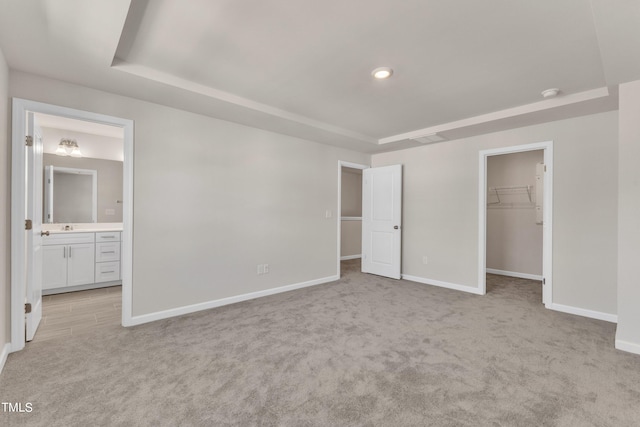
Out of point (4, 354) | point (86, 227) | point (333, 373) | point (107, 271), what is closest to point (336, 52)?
point (333, 373)

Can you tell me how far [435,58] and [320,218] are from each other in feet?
9.54

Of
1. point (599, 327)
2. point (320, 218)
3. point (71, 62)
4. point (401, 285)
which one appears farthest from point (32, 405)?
point (599, 327)

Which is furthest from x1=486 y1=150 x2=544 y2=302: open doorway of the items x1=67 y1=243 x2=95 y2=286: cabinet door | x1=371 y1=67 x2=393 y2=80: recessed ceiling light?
x1=67 y1=243 x2=95 y2=286: cabinet door

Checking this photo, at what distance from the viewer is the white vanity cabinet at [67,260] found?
3.99m

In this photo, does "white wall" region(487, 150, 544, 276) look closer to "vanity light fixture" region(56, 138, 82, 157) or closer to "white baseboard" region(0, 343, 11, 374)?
"white baseboard" region(0, 343, 11, 374)

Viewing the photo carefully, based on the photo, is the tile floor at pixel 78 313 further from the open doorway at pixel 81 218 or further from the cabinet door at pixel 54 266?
the cabinet door at pixel 54 266

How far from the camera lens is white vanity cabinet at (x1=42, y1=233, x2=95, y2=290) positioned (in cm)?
399

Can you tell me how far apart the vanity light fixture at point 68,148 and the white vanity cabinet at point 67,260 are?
1.44 metres

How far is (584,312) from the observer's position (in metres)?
3.33

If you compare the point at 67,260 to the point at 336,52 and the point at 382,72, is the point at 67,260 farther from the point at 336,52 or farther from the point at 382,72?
the point at 382,72

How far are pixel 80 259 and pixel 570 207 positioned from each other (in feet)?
21.9

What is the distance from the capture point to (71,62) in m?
2.26

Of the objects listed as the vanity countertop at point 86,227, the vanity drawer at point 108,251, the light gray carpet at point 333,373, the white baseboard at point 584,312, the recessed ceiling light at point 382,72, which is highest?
the recessed ceiling light at point 382,72

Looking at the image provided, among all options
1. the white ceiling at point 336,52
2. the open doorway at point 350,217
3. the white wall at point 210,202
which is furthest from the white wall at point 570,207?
the open doorway at point 350,217
